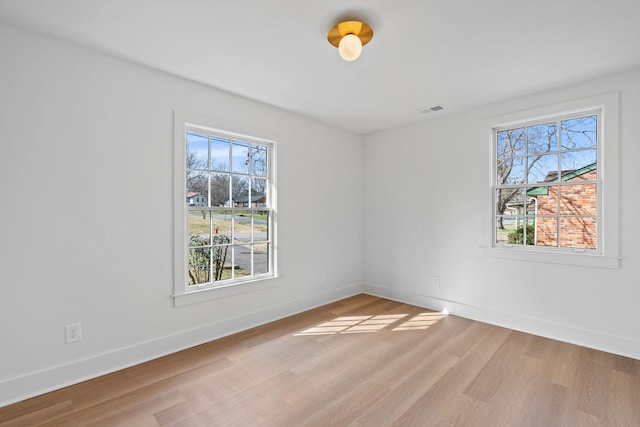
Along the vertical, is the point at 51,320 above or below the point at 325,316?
above

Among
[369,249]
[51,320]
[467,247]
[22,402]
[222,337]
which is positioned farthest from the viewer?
[369,249]

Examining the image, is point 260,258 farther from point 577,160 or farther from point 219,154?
point 577,160

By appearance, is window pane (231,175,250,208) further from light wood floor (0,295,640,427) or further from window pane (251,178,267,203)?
light wood floor (0,295,640,427)

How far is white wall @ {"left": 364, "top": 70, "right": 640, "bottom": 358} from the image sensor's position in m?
2.76

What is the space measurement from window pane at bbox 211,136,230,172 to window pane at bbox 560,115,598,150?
3565mm

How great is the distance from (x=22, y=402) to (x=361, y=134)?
467cm

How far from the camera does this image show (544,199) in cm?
330

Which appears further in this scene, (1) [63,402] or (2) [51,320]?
(2) [51,320]

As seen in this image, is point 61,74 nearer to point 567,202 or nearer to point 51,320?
point 51,320

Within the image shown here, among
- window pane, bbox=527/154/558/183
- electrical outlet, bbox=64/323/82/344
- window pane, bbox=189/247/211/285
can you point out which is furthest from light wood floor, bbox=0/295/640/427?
window pane, bbox=527/154/558/183

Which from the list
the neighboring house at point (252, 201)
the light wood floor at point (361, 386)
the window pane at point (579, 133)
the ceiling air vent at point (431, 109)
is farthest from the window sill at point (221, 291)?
the window pane at point (579, 133)

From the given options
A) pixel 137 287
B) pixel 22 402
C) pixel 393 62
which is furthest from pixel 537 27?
pixel 22 402

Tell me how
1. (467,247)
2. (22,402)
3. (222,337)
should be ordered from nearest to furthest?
1. (22,402)
2. (222,337)
3. (467,247)

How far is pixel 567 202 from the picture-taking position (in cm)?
315
